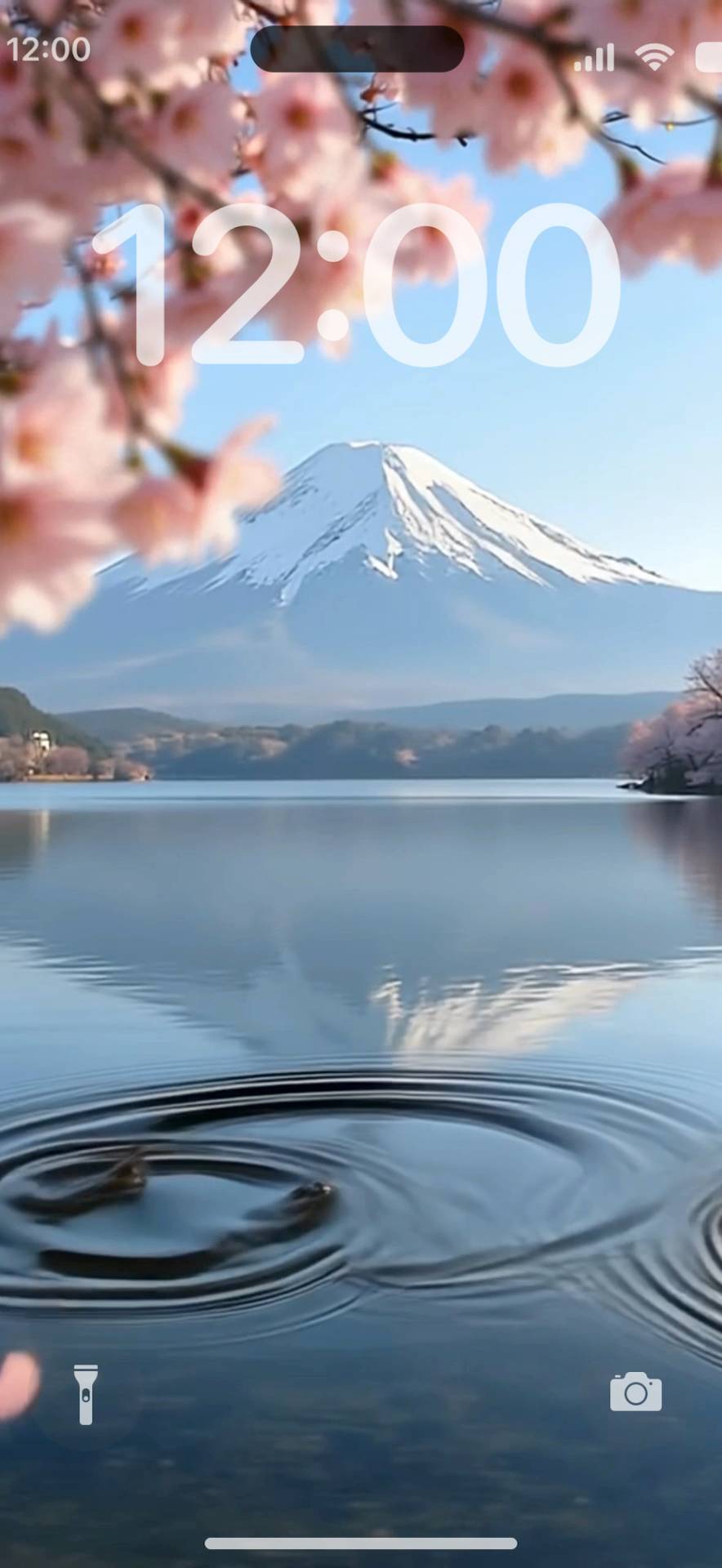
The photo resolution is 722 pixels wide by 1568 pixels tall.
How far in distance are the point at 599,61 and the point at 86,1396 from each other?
2.48 metres

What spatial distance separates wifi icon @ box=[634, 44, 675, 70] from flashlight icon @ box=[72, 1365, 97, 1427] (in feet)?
7.67

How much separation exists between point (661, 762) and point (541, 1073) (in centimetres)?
2451

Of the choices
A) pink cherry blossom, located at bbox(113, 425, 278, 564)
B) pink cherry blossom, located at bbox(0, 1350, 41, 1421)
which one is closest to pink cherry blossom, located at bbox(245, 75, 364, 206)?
pink cherry blossom, located at bbox(113, 425, 278, 564)

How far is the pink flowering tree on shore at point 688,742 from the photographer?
2623 cm

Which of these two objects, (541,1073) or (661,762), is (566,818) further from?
(541,1073)

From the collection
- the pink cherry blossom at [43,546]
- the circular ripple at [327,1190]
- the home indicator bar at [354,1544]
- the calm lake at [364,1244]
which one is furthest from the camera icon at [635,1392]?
the pink cherry blossom at [43,546]

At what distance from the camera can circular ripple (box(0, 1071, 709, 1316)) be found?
3537mm

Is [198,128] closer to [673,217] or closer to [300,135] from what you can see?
[300,135]

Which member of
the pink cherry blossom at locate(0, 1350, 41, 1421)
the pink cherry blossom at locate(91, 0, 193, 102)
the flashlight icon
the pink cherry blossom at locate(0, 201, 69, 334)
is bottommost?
the pink cherry blossom at locate(0, 1350, 41, 1421)

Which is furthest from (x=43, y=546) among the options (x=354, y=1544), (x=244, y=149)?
(x=354, y=1544)

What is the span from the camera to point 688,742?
27.3 meters

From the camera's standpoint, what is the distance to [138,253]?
0.98m

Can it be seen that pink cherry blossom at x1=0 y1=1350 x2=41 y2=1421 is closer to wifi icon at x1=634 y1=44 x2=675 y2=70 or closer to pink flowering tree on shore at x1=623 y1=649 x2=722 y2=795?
wifi icon at x1=634 y1=44 x2=675 y2=70

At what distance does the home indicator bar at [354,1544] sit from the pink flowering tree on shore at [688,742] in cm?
2417
